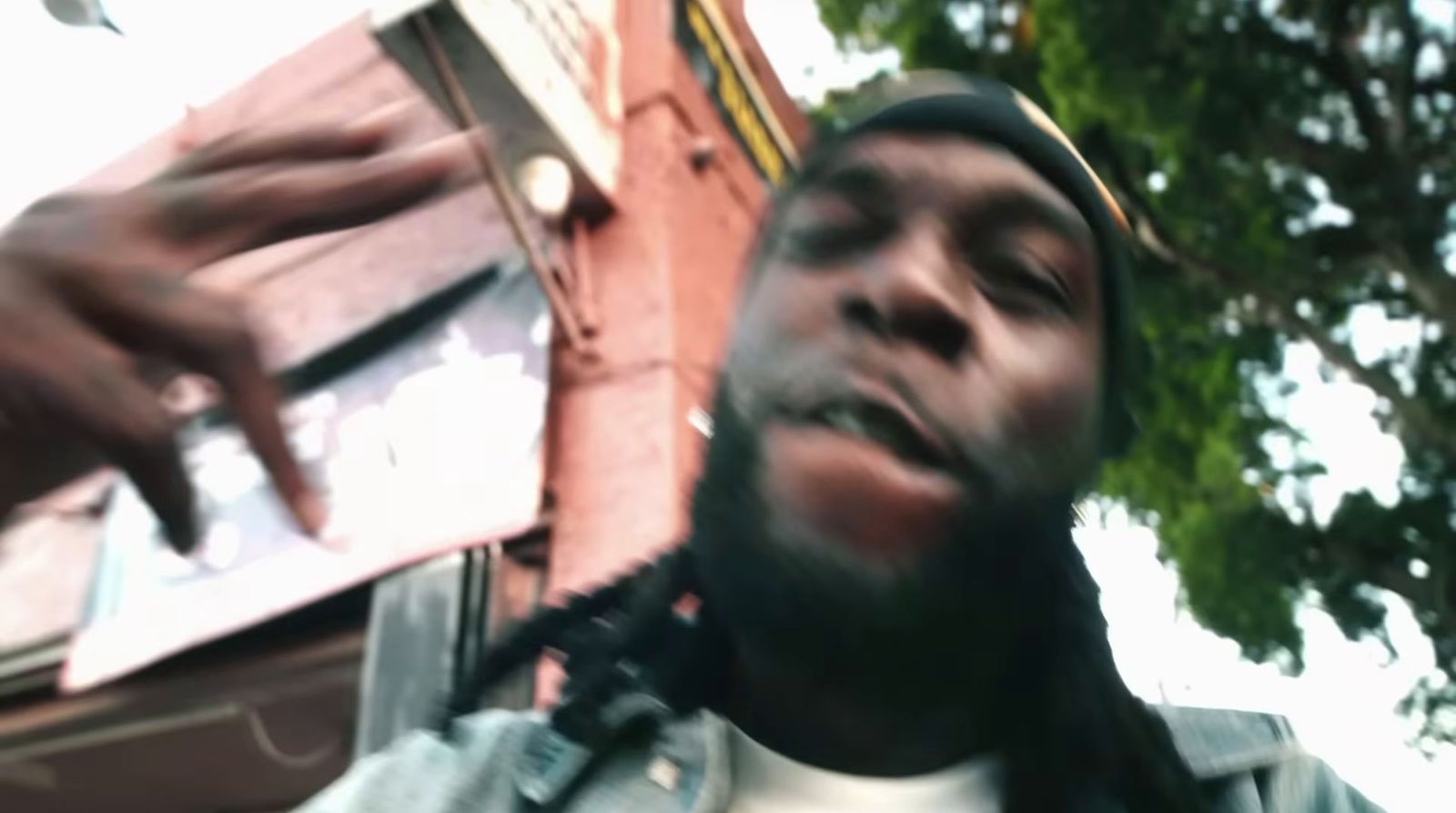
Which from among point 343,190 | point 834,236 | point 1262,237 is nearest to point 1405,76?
point 1262,237

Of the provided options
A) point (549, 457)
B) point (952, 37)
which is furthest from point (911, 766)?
point (952, 37)

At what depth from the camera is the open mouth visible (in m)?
1.07

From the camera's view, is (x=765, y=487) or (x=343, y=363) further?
(x=343, y=363)

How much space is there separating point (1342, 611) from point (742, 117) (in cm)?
478

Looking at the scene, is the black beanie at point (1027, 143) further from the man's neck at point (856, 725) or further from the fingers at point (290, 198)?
the fingers at point (290, 198)

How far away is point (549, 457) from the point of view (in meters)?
3.23

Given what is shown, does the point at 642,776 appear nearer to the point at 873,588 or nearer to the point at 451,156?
the point at 873,588

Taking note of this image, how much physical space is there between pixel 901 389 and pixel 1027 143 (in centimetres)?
36

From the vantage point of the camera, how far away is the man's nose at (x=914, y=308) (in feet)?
3.74

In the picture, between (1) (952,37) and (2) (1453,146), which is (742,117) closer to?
(1) (952,37)

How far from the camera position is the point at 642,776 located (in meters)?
1.22

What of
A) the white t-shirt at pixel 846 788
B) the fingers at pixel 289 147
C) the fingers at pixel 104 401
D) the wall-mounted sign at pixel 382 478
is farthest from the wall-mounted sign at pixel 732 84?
the fingers at pixel 104 401

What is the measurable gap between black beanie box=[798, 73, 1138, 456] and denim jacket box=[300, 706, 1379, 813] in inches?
13.7

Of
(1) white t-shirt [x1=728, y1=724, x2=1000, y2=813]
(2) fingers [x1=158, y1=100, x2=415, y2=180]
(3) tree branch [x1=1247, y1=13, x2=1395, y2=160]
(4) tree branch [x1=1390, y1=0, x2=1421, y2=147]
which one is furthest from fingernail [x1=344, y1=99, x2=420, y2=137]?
(4) tree branch [x1=1390, y1=0, x2=1421, y2=147]
